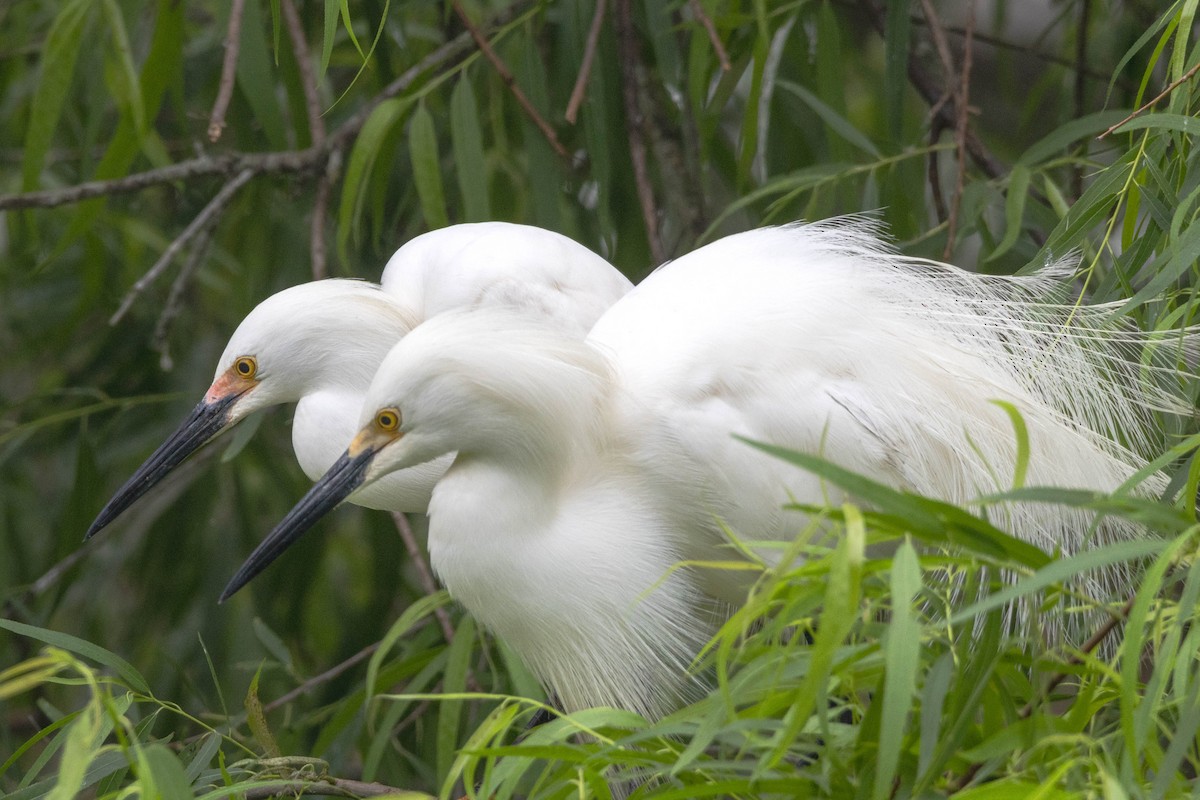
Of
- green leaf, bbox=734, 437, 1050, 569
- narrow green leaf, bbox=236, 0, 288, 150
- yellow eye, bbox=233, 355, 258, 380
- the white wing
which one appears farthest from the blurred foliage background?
green leaf, bbox=734, 437, 1050, 569

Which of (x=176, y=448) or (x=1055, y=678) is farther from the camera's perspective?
(x=176, y=448)

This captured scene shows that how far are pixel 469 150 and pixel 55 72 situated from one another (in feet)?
1.90

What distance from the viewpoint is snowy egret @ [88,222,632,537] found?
1.58 m

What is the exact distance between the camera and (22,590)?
2191 millimetres

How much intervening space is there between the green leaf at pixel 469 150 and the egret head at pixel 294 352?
0.29 metres

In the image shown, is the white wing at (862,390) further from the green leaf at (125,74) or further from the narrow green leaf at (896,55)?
the green leaf at (125,74)

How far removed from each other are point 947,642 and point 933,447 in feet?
1.87

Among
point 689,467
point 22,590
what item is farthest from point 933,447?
point 22,590

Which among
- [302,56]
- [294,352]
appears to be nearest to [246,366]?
[294,352]

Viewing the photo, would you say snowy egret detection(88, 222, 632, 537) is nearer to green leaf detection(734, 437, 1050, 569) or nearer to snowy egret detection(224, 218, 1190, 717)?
snowy egret detection(224, 218, 1190, 717)

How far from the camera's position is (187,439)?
5.35ft

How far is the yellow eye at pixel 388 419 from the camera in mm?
1244

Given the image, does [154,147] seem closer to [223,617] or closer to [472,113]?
[472,113]

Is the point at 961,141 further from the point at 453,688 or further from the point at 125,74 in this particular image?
the point at 125,74
